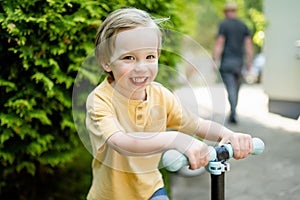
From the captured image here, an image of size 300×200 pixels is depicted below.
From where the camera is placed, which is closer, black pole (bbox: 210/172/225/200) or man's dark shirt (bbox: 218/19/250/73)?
black pole (bbox: 210/172/225/200)

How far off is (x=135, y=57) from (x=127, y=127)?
279 millimetres

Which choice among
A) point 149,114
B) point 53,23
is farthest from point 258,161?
point 149,114

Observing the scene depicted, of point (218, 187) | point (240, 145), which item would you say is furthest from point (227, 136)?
point (218, 187)

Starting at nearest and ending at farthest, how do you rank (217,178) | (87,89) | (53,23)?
(217,178)
(87,89)
(53,23)

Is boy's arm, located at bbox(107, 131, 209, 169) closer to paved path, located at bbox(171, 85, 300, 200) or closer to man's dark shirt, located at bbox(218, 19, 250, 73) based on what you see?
paved path, located at bbox(171, 85, 300, 200)

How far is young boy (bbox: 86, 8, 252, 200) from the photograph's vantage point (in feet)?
4.79

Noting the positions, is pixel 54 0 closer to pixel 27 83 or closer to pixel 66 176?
pixel 27 83

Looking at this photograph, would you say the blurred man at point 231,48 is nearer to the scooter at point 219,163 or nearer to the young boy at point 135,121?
the young boy at point 135,121

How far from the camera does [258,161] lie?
4008 millimetres

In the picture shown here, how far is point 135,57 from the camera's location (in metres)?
1.51

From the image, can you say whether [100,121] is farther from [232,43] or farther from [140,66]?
[232,43]

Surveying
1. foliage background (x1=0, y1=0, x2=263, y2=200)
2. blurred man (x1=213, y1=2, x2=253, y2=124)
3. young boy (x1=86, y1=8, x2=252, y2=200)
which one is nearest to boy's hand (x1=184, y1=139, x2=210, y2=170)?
young boy (x1=86, y1=8, x2=252, y2=200)

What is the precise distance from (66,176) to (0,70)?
1286 millimetres

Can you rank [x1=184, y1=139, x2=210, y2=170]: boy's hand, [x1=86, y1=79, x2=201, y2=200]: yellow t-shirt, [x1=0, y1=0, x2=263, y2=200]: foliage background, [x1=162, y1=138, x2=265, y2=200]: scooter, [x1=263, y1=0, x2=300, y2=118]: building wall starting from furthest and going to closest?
[x1=263, y1=0, x2=300, y2=118]: building wall, [x1=0, y1=0, x2=263, y2=200]: foliage background, [x1=86, y1=79, x2=201, y2=200]: yellow t-shirt, [x1=162, y1=138, x2=265, y2=200]: scooter, [x1=184, y1=139, x2=210, y2=170]: boy's hand
